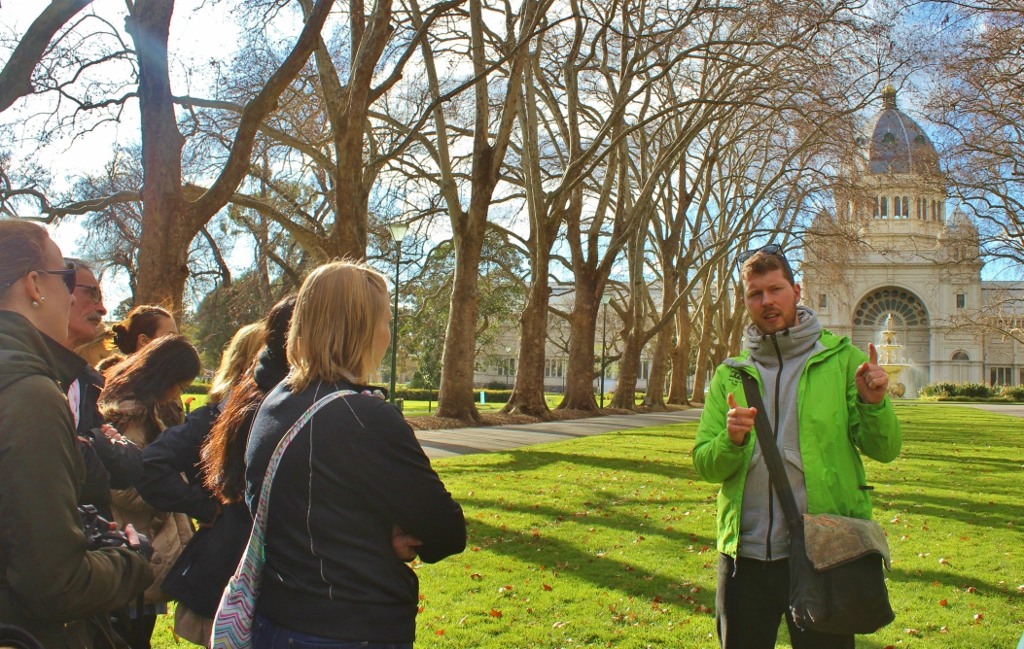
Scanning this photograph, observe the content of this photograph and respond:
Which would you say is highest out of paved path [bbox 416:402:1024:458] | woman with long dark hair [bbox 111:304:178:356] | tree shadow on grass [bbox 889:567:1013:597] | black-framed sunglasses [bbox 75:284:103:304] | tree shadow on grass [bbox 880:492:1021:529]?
black-framed sunglasses [bbox 75:284:103:304]

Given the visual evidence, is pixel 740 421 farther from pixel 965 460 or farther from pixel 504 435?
pixel 504 435

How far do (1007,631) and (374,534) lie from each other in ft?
15.3

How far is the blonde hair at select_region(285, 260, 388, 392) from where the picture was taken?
2.39 meters

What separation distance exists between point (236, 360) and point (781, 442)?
7.27ft

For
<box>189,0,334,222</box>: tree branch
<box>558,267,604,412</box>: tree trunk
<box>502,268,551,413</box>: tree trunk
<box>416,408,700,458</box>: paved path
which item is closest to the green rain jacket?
<box>189,0,334,222</box>: tree branch

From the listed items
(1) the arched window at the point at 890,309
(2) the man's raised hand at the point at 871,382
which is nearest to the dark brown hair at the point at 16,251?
(2) the man's raised hand at the point at 871,382

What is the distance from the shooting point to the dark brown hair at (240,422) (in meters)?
2.71

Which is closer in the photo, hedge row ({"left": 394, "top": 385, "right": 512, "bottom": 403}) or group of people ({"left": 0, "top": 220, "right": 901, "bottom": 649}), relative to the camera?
group of people ({"left": 0, "top": 220, "right": 901, "bottom": 649})

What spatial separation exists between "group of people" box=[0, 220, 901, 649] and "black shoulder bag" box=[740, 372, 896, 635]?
0.13 m

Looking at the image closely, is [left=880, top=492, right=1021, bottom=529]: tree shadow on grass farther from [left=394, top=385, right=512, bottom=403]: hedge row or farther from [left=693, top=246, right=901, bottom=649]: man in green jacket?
[left=394, top=385, right=512, bottom=403]: hedge row

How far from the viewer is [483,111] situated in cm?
1827

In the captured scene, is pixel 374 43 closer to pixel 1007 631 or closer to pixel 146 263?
pixel 146 263

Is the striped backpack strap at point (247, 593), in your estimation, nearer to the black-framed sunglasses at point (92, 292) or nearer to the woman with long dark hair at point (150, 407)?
the woman with long dark hair at point (150, 407)

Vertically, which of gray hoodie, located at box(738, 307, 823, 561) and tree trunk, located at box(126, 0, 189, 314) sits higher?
tree trunk, located at box(126, 0, 189, 314)
